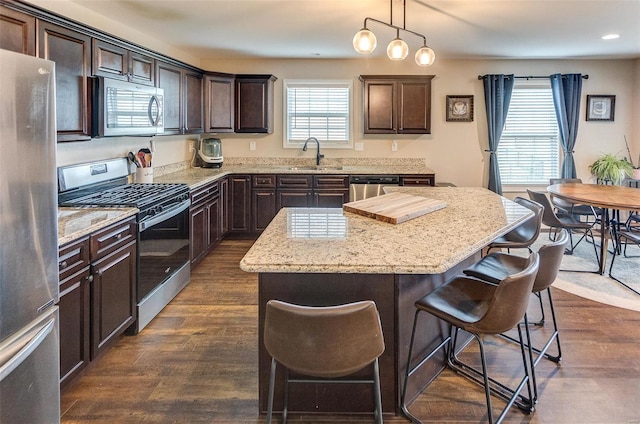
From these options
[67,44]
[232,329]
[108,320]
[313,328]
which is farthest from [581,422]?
[67,44]

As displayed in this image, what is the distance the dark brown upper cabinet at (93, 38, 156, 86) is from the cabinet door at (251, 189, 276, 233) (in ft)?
6.59

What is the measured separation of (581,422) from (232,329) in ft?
6.99

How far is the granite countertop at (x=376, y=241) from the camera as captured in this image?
168 cm

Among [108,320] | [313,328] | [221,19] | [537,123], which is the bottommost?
[108,320]

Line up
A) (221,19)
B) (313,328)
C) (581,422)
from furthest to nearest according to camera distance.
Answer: (221,19), (581,422), (313,328)

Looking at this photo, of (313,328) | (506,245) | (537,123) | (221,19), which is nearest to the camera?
(313,328)

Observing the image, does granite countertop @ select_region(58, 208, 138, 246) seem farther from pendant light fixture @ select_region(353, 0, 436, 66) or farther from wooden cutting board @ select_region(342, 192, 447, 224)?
pendant light fixture @ select_region(353, 0, 436, 66)

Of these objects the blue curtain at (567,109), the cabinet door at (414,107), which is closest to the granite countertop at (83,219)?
the cabinet door at (414,107)

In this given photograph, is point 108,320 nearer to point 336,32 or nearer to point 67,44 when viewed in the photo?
point 67,44

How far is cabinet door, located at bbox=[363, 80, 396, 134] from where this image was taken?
18.8 feet

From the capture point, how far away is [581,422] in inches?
81.0

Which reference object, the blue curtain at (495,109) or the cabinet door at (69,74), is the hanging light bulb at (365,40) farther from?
the blue curtain at (495,109)

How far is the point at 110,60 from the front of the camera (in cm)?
324

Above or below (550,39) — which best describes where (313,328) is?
below
